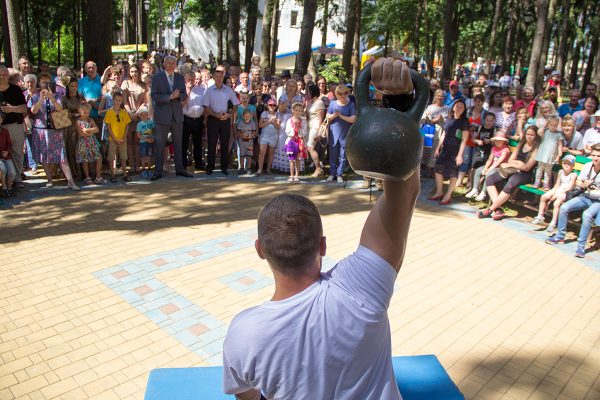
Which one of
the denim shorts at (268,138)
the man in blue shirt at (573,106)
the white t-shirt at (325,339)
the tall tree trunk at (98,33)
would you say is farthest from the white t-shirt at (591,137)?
the tall tree trunk at (98,33)

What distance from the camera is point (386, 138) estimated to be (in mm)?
1569

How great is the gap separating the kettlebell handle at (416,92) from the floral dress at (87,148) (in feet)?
27.8

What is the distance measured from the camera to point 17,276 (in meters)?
6.01

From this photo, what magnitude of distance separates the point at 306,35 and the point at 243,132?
7027 millimetres

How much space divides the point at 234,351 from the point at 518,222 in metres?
8.26

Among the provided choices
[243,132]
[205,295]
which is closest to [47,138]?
[243,132]

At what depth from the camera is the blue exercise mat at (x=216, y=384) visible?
3.25 meters

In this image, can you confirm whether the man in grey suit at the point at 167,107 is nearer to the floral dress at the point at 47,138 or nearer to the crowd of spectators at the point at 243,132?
the crowd of spectators at the point at 243,132

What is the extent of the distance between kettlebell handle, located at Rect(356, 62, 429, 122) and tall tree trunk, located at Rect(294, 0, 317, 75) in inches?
589

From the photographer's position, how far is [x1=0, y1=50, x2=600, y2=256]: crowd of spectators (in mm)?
8570

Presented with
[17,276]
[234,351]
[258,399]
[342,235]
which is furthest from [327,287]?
[342,235]

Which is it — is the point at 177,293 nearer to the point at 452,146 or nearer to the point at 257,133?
the point at 257,133

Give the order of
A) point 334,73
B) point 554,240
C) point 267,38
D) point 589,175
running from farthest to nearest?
point 267,38 → point 334,73 → point 554,240 → point 589,175

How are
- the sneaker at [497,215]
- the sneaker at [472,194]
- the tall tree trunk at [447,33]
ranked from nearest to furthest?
the sneaker at [497,215] → the sneaker at [472,194] → the tall tree trunk at [447,33]
